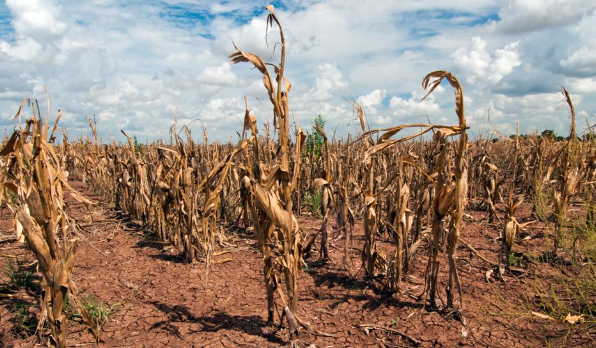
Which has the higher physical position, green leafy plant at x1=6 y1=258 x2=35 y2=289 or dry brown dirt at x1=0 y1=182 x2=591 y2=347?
green leafy plant at x1=6 y1=258 x2=35 y2=289

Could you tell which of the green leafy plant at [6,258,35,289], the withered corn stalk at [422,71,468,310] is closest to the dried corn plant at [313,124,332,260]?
the withered corn stalk at [422,71,468,310]

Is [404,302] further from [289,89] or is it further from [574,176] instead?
[574,176]

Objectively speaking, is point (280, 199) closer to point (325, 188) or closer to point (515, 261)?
point (325, 188)

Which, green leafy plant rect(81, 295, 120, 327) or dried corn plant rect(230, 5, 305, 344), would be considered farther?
green leafy plant rect(81, 295, 120, 327)

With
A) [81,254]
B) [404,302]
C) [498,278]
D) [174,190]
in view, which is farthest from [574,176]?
[81,254]

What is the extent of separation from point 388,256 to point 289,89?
290 centimetres


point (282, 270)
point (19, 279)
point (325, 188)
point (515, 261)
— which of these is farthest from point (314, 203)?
point (19, 279)

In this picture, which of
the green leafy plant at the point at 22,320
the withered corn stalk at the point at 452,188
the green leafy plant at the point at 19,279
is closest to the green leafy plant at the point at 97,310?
the green leafy plant at the point at 22,320

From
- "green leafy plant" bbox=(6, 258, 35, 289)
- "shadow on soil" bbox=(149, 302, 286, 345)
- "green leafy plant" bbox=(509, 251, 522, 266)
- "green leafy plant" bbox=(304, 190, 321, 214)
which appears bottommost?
"shadow on soil" bbox=(149, 302, 286, 345)

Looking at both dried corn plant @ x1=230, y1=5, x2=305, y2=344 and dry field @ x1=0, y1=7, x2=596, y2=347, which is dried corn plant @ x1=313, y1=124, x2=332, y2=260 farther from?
dried corn plant @ x1=230, y1=5, x2=305, y2=344

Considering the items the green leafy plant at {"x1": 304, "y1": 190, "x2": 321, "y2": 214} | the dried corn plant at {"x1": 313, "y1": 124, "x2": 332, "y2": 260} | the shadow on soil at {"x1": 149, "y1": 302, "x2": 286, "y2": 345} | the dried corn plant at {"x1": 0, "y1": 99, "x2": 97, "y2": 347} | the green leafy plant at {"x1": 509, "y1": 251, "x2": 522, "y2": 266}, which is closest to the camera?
the dried corn plant at {"x1": 0, "y1": 99, "x2": 97, "y2": 347}

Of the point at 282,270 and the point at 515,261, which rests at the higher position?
the point at 282,270

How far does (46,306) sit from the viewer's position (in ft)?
7.98

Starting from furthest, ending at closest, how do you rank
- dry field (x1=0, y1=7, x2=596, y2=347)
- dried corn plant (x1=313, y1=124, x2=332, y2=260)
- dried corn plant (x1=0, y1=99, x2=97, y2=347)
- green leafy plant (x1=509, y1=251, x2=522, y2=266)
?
green leafy plant (x1=509, y1=251, x2=522, y2=266) < dried corn plant (x1=313, y1=124, x2=332, y2=260) < dry field (x1=0, y1=7, x2=596, y2=347) < dried corn plant (x1=0, y1=99, x2=97, y2=347)
